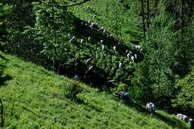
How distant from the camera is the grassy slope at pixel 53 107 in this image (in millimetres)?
13969

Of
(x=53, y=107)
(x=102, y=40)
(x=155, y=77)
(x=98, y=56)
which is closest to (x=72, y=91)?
(x=53, y=107)

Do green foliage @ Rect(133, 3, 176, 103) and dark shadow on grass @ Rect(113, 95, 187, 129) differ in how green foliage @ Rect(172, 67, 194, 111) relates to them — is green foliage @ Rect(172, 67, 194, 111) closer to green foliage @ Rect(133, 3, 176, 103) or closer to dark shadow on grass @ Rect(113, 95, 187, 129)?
green foliage @ Rect(133, 3, 176, 103)

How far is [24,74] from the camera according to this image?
62.0 ft

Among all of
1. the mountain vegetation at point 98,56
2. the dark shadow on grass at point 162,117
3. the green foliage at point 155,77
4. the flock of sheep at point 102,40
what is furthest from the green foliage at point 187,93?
the flock of sheep at point 102,40

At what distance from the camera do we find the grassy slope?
14.0 meters

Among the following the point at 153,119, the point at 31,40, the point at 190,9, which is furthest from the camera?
the point at 190,9

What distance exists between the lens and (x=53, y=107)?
15.6 meters

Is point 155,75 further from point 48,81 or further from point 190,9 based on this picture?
point 190,9

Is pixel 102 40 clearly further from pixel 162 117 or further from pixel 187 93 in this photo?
pixel 162 117

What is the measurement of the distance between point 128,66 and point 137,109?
9995 mm

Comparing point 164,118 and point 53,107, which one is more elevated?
point 53,107

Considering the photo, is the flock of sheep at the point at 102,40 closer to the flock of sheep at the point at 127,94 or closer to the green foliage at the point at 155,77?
the flock of sheep at the point at 127,94

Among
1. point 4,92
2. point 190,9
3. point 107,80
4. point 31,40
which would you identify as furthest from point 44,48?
point 190,9

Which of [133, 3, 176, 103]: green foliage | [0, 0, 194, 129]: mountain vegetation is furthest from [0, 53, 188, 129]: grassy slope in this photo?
[133, 3, 176, 103]: green foliage
